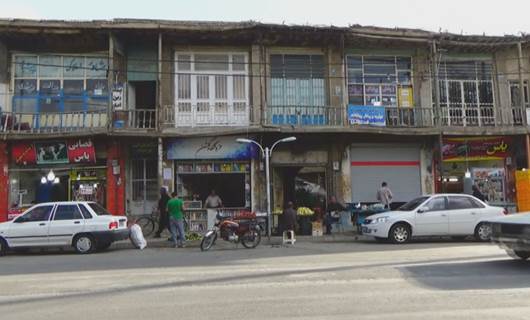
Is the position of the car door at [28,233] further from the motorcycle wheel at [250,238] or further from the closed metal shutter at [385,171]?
the closed metal shutter at [385,171]

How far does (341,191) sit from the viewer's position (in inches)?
812

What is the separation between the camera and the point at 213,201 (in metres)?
20.1

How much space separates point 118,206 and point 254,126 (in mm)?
6077

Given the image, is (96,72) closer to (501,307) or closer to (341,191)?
(341,191)

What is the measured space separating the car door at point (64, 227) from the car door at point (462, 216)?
11.1 metres

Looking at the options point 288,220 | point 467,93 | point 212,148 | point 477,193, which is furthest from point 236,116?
point 477,193

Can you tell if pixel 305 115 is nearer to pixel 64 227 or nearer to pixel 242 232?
pixel 242 232

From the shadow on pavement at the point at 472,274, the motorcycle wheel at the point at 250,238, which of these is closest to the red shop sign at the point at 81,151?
the motorcycle wheel at the point at 250,238

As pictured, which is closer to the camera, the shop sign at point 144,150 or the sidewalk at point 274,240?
the sidewalk at point 274,240

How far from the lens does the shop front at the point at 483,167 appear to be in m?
21.5

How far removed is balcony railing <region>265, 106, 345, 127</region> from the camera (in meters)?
20.3

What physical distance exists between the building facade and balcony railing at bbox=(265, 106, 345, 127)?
6cm

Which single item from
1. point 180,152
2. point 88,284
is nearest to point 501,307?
point 88,284

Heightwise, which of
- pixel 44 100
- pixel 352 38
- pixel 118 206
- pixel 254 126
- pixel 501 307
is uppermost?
pixel 352 38
